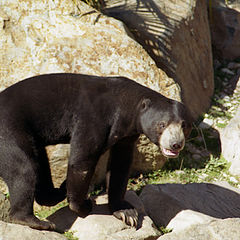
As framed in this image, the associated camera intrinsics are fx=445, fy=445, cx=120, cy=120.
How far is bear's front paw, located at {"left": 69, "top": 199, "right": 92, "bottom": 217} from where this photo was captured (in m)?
5.11

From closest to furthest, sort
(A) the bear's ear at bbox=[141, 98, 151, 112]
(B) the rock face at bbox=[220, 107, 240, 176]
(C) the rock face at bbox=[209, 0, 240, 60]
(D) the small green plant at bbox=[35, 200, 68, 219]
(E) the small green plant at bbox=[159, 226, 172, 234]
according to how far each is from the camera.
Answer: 1. (A) the bear's ear at bbox=[141, 98, 151, 112]
2. (E) the small green plant at bbox=[159, 226, 172, 234]
3. (D) the small green plant at bbox=[35, 200, 68, 219]
4. (B) the rock face at bbox=[220, 107, 240, 176]
5. (C) the rock face at bbox=[209, 0, 240, 60]

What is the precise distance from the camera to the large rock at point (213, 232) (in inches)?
186

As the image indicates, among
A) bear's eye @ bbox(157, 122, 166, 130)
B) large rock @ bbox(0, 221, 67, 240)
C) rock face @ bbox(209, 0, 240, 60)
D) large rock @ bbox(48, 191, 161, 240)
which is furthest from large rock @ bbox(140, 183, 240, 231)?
rock face @ bbox(209, 0, 240, 60)

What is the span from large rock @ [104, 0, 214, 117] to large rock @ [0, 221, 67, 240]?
4175 millimetres

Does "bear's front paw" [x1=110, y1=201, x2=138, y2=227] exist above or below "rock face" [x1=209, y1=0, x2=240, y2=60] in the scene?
below

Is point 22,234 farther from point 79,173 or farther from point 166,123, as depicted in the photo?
point 166,123

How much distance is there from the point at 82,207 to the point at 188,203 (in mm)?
1636

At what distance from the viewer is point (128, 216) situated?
5305 millimetres

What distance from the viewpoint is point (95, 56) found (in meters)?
6.73

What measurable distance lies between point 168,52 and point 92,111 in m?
3.69

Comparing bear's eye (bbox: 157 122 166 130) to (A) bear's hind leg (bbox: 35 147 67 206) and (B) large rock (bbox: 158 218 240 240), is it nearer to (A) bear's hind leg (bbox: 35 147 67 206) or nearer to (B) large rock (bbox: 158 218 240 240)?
(B) large rock (bbox: 158 218 240 240)

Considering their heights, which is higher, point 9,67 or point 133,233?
point 9,67

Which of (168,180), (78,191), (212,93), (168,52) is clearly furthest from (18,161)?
(212,93)

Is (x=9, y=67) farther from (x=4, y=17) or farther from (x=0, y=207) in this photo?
(x=0, y=207)
